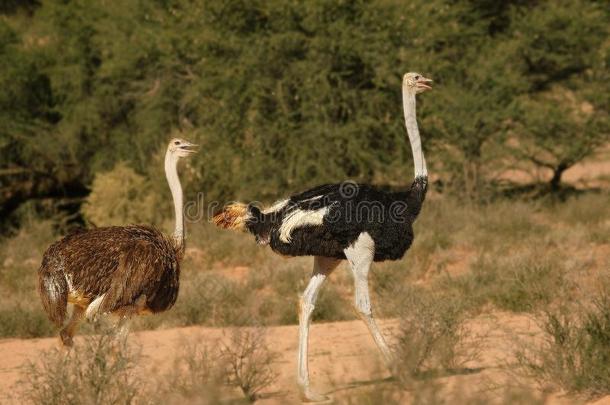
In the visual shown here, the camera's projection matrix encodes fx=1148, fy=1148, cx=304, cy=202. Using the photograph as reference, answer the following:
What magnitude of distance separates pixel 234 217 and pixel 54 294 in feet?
4.27

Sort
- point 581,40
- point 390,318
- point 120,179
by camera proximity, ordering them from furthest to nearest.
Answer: point 581,40
point 120,179
point 390,318

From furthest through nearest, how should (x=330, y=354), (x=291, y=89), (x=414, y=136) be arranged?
(x=291, y=89)
(x=330, y=354)
(x=414, y=136)

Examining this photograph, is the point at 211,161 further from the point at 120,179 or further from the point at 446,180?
the point at 446,180

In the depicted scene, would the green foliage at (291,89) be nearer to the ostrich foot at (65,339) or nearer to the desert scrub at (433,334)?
the desert scrub at (433,334)

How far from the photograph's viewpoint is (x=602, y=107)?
1891cm

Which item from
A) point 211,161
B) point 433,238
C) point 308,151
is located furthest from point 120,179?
point 433,238

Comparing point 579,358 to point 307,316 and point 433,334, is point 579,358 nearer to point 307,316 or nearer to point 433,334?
point 433,334

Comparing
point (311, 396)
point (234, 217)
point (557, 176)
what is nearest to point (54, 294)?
point (234, 217)

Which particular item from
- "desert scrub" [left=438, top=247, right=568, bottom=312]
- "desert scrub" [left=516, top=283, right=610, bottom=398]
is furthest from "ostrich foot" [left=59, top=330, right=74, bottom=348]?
"desert scrub" [left=438, top=247, right=568, bottom=312]

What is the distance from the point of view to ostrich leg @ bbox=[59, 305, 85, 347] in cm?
761

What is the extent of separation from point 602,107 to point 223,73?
6.35 m

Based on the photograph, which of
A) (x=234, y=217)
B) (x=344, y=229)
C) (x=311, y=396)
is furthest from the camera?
(x=234, y=217)

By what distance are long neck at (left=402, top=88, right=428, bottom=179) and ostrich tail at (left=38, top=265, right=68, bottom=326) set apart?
2.48 meters

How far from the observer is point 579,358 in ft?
23.7
